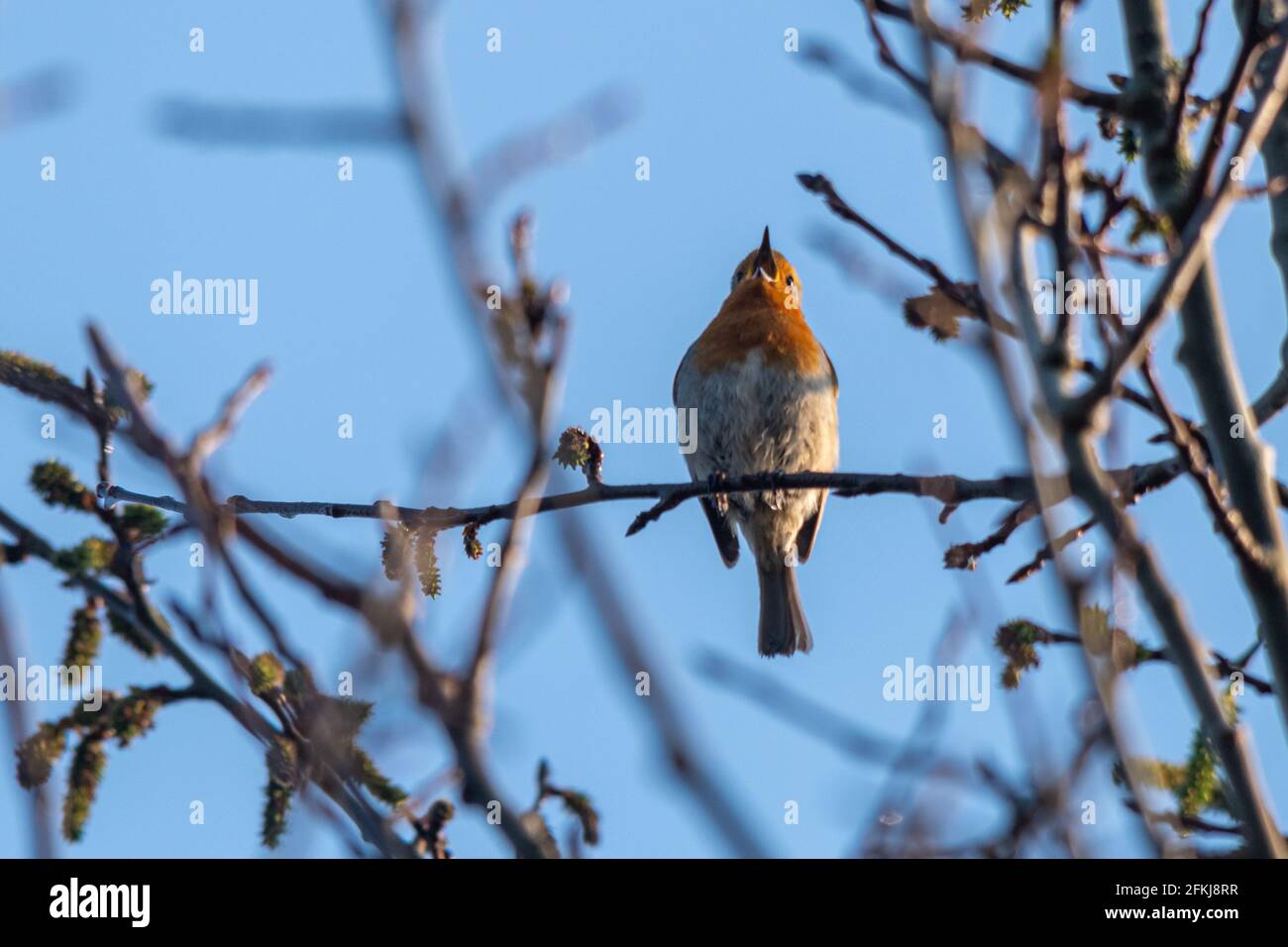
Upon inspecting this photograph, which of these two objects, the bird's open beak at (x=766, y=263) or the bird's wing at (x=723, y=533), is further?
the bird's open beak at (x=766, y=263)

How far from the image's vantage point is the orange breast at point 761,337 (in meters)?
7.72

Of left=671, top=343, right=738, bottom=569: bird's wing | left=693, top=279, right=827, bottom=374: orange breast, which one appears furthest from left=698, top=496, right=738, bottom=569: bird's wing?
left=693, top=279, right=827, bottom=374: orange breast

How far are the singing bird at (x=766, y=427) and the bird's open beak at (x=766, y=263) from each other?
71mm

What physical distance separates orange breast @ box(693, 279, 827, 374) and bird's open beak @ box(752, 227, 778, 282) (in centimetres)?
13

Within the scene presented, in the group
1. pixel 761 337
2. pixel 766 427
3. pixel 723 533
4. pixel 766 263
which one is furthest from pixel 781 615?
pixel 766 263

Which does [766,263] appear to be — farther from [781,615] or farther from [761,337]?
[781,615]

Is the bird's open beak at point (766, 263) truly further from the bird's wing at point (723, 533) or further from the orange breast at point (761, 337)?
the bird's wing at point (723, 533)

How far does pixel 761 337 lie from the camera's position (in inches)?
307

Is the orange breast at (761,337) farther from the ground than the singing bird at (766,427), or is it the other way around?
the orange breast at (761,337)

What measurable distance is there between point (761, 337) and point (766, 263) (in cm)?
101

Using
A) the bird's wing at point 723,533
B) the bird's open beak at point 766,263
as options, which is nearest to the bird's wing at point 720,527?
the bird's wing at point 723,533
